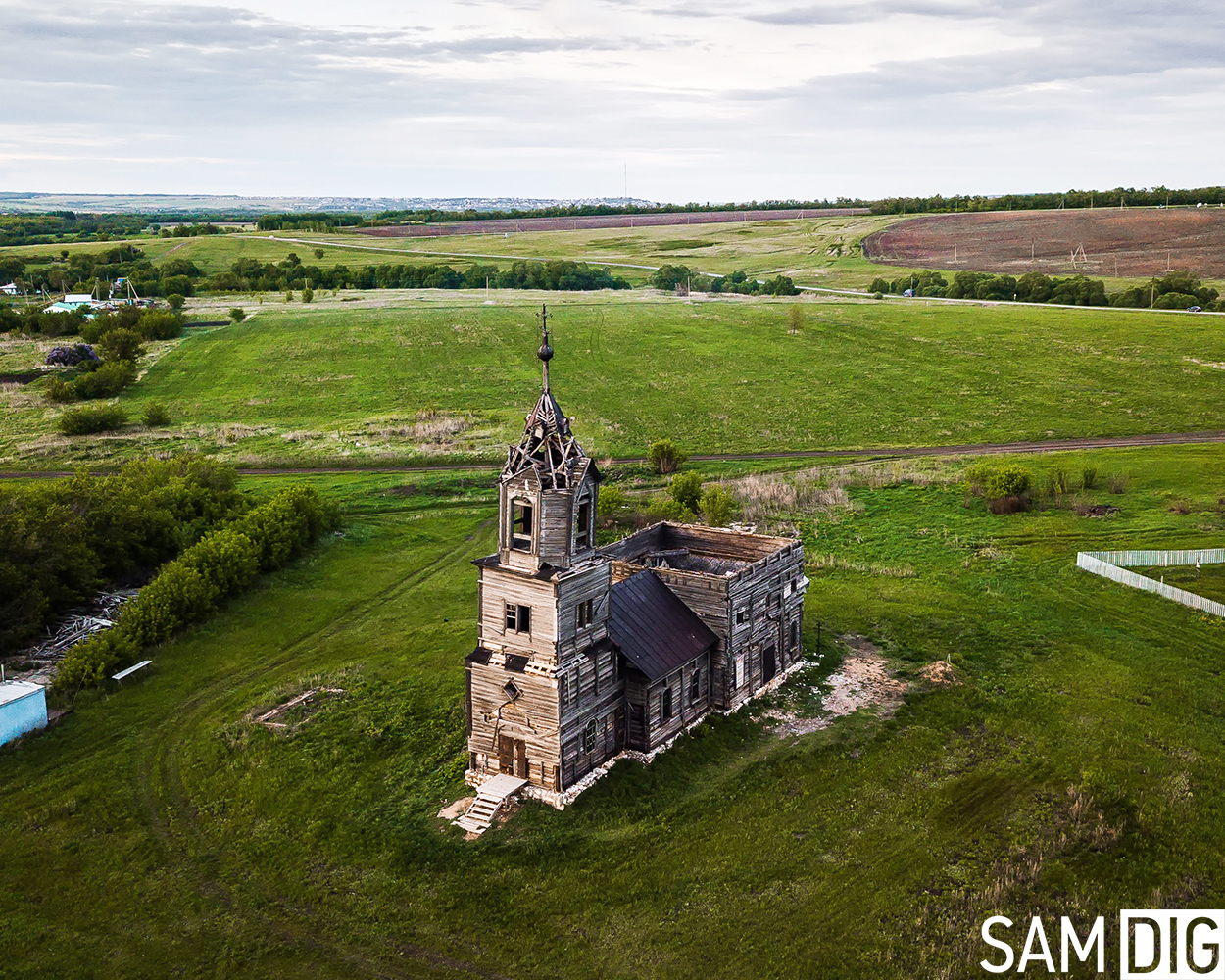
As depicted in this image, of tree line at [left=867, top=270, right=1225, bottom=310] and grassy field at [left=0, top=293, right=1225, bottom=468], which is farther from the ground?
tree line at [left=867, top=270, right=1225, bottom=310]

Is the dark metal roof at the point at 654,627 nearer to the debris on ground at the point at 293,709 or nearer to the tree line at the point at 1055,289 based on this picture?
the debris on ground at the point at 293,709

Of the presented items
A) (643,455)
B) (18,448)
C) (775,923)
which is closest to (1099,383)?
(643,455)

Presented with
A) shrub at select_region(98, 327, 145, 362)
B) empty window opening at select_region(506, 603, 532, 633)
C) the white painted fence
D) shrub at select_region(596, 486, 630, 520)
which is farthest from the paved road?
empty window opening at select_region(506, 603, 532, 633)

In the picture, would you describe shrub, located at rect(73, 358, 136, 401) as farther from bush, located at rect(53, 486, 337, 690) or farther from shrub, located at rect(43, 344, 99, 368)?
bush, located at rect(53, 486, 337, 690)

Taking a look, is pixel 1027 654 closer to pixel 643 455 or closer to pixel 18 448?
pixel 643 455

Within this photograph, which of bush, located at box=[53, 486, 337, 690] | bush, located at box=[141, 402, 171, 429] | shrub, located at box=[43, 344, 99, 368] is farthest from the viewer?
shrub, located at box=[43, 344, 99, 368]

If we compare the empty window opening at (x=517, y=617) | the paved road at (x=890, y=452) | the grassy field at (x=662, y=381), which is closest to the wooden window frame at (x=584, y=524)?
the empty window opening at (x=517, y=617)
